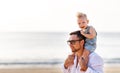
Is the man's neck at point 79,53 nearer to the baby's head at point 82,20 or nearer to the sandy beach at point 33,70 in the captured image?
the baby's head at point 82,20

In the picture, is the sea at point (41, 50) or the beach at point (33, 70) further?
the sea at point (41, 50)

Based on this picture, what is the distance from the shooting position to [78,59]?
239 centimetres

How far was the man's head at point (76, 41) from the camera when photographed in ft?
7.64

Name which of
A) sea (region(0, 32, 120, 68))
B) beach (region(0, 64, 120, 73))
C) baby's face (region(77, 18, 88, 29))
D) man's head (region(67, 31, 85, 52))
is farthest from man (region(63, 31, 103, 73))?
beach (region(0, 64, 120, 73))

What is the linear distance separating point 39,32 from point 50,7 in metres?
1.99

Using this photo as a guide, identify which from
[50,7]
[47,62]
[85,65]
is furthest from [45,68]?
[85,65]

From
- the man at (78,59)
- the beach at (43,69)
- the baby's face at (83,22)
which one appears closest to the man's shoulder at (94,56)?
the man at (78,59)

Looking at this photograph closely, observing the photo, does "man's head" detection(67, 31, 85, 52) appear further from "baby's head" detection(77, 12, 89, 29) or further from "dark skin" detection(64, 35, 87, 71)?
"baby's head" detection(77, 12, 89, 29)

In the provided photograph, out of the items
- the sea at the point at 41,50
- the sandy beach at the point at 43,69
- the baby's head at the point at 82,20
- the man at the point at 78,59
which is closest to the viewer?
the man at the point at 78,59

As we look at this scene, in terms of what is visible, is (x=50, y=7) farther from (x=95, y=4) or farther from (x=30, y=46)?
(x=30, y=46)

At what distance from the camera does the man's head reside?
233cm

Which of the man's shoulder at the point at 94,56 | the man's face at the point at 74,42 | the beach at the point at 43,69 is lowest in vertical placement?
the beach at the point at 43,69

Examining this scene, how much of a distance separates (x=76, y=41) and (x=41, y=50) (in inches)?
164

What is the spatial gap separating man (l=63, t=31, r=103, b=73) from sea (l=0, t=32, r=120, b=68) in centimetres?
212
